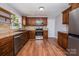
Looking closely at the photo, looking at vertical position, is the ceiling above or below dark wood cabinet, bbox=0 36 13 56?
above


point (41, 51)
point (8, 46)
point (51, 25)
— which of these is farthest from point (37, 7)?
point (51, 25)

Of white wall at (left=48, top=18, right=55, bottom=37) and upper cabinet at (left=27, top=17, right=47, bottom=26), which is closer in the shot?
upper cabinet at (left=27, top=17, right=47, bottom=26)

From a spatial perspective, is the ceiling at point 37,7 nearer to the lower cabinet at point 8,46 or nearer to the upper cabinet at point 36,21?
the lower cabinet at point 8,46

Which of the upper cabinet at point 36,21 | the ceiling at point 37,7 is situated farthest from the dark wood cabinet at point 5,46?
the upper cabinet at point 36,21

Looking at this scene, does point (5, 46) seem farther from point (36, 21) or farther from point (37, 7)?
point (36, 21)

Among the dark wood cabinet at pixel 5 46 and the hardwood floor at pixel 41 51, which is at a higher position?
the dark wood cabinet at pixel 5 46

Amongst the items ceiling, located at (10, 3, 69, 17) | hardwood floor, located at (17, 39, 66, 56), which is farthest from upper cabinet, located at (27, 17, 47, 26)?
hardwood floor, located at (17, 39, 66, 56)

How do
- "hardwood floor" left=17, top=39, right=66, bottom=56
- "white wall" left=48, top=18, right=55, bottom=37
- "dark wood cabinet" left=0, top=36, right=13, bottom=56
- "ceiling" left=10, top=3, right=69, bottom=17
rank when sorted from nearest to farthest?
"dark wood cabinet" left=0, top=36, right=13, bottom=56 < "hardwood floor" left=17, top=39, right=66, bottom=56 < "ceiling" left=10, top=3, right=69, bottom=17 < "white wall" left=48, top=18, right=55, bottom=37

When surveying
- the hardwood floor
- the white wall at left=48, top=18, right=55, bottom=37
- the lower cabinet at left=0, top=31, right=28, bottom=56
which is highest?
the white wall at left=48, top=18, right=55, bottom=37

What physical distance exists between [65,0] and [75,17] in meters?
0.91

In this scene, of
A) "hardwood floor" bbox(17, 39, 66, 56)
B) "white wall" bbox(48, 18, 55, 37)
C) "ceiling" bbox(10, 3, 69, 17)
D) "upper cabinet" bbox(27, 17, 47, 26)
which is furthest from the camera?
"white wall" bbox(48, 18, 55, 37)

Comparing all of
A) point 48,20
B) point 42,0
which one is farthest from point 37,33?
point 42,0

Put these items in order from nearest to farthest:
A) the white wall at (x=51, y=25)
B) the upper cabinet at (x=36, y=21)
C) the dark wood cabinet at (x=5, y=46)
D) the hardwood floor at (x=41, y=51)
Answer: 1. the dark wood cabinet at (x=5, y=46)
2. the hardwood floor at (x=41, y=51)
3. the upper cabinet at (x=36, y=21)
4. the white wall at (x=51, y=25)

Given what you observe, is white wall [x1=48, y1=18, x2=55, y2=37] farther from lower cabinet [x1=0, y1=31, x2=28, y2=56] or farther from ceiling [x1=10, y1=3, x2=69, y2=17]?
lower cabinet [x1=0, y1=31, x2=28, y2=56]
